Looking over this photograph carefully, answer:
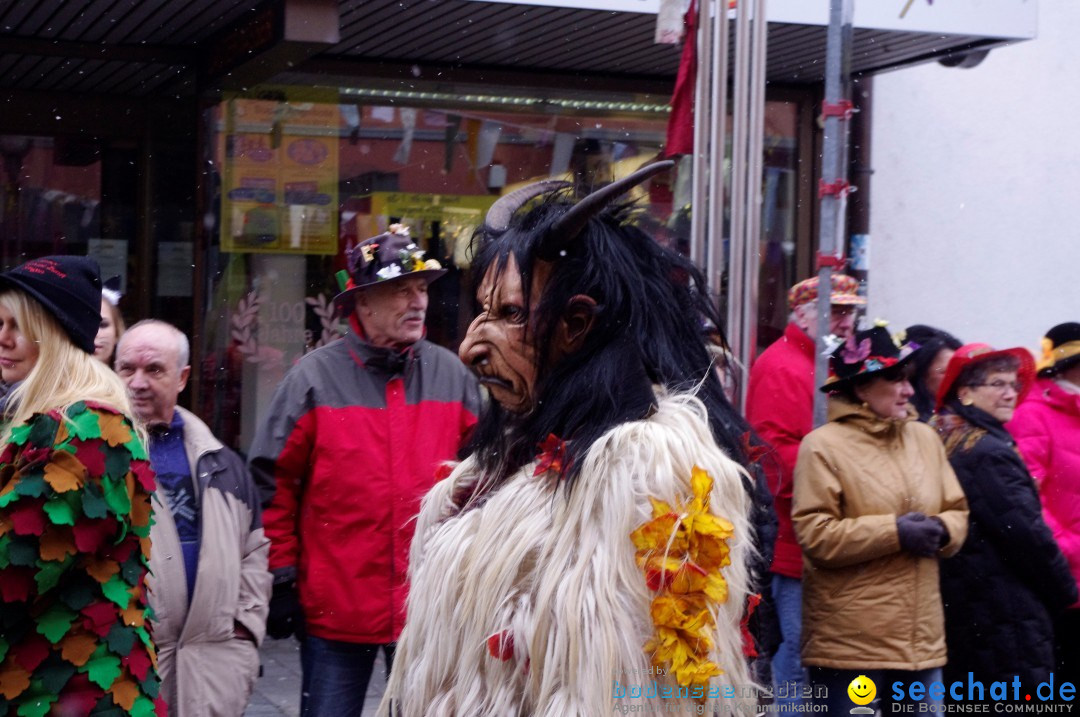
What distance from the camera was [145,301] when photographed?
8125mm

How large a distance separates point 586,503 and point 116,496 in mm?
1307

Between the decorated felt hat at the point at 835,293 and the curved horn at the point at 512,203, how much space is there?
10.8 ft

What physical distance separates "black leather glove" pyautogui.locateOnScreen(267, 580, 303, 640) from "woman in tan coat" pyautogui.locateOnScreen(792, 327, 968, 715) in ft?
5.90

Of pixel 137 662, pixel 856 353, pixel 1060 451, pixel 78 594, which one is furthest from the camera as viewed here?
pixel 1060 451

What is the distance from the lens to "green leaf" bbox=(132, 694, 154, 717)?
306 cm

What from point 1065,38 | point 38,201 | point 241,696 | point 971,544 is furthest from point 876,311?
point 241,696

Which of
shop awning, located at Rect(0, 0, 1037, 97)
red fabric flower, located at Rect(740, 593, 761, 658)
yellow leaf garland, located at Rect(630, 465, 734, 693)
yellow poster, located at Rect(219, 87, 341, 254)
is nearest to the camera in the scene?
yellow leaf garland, located at Rect(630, 465, 734, 693)

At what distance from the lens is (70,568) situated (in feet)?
9.73

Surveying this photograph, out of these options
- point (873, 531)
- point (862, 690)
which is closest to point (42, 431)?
point (873, 531)

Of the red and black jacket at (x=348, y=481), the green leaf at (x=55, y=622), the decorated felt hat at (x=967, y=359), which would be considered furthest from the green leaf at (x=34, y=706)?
the decorated felt hat at (x=967, y=359)

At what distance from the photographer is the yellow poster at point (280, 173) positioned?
7973 millimetres

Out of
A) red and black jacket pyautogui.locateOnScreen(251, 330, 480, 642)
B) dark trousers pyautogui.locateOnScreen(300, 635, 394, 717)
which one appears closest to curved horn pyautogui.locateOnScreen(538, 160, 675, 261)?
red and black jacket pyautogui.locateOnScreen(251, 330, 480, 642)

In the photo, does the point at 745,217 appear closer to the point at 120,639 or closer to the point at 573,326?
the point at 573,326

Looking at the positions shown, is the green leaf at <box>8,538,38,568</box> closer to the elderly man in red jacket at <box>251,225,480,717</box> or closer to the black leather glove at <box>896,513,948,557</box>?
the elderly man in red jacket at <box>251,225,480,717</box>
